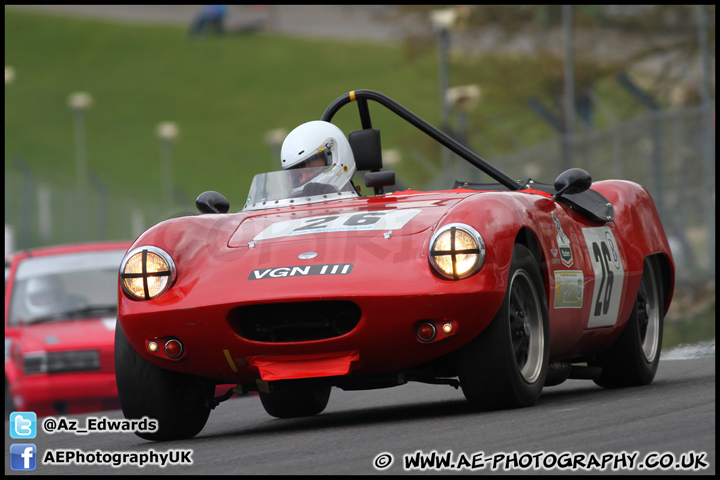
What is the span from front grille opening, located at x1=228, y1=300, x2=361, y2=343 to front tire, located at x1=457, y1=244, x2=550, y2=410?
53 cm

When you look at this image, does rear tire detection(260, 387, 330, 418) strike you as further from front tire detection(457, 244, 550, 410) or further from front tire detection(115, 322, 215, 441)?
front tire detection(457, 244, 550, 410)

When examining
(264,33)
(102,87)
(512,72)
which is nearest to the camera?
(512,72)

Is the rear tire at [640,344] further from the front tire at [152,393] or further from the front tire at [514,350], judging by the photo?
the front tire at [152,393]

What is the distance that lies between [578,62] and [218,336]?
112ft

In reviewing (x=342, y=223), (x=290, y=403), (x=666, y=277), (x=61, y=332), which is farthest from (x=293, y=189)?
(x=61, y=332)

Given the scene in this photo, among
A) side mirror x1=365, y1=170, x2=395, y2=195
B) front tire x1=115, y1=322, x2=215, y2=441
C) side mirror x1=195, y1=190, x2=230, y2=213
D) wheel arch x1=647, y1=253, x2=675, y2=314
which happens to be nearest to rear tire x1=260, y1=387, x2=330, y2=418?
side mirror x1=195, y1=190, x2=230, y2=213

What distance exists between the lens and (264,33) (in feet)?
351

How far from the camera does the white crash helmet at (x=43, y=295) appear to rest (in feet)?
34.5

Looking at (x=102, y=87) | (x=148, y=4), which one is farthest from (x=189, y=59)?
(x=148, y=4)

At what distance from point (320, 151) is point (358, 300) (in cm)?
187

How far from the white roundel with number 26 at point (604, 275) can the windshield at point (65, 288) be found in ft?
15.2

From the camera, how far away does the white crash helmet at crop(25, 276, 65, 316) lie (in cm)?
1051

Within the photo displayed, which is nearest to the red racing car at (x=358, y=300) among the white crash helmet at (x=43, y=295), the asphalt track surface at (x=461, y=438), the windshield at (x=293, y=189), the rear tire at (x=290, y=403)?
the asphalt track surface at (x=461, y=438)

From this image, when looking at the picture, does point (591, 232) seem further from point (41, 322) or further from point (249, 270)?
point (41, 322)
